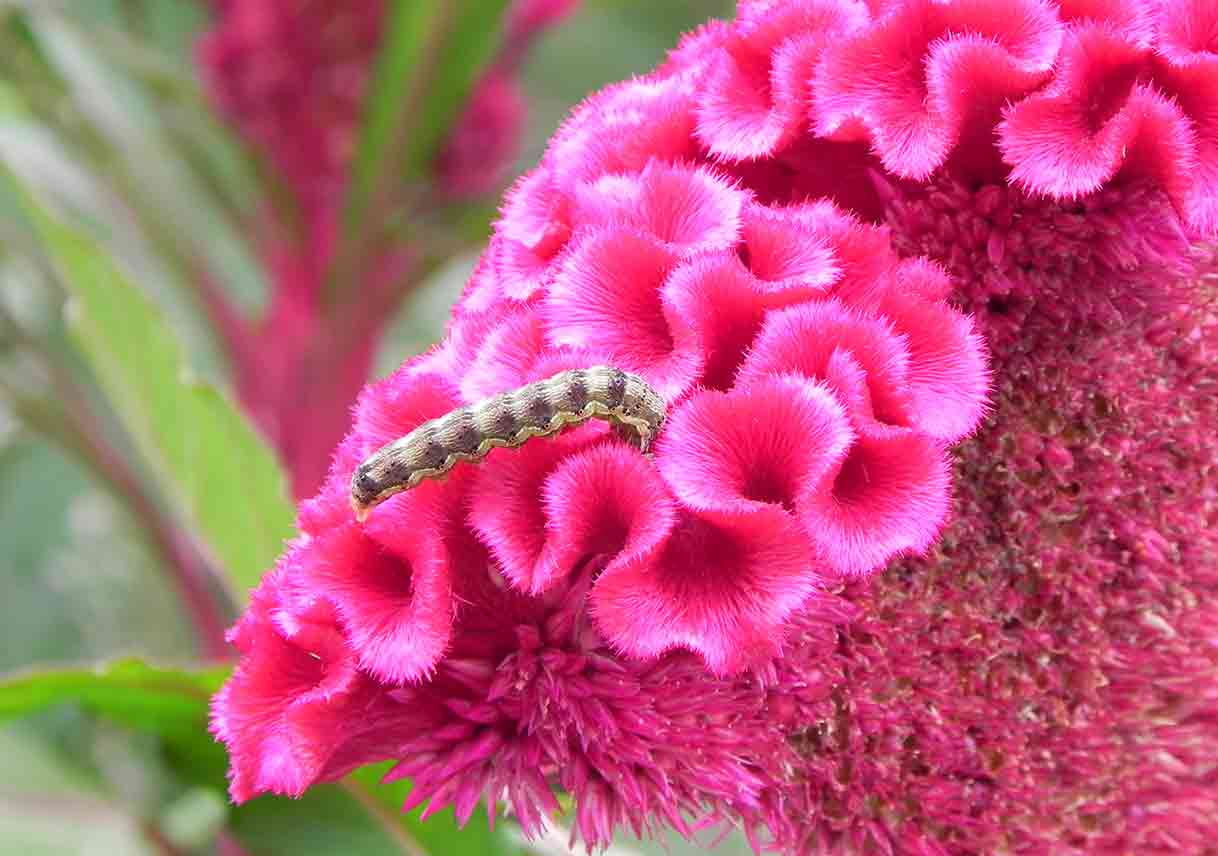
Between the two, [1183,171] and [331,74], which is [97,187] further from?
[1183,171]

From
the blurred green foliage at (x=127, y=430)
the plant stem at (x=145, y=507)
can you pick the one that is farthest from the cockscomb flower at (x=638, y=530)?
the plant stem at (x=145, y=507)

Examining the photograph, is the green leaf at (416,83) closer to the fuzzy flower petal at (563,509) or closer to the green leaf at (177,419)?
the green leaf at (177,419)

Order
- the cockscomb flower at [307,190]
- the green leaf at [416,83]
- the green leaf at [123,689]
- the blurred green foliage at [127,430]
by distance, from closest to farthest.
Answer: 1. the green leaf at [123,689]
2. the blurred green foliage at [127,430]
3. the green leaf at [416,83]
4. the cockscomb flower at [307,190]

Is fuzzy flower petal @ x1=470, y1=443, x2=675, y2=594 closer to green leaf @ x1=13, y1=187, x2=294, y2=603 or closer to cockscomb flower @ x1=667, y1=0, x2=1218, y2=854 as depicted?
cockscomb flower @ x1=667, y1=0, x2=1218, y2=854

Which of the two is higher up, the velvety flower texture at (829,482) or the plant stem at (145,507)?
the velvety flower texture at (829,482)

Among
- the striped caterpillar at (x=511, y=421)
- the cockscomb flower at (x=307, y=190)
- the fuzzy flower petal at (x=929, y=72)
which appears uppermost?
the fuzzy flower petal at (x=929, y=72)

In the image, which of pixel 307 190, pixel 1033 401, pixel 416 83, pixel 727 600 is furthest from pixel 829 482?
pixel 307 190

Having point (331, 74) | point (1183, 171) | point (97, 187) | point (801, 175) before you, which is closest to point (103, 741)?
point (97, 187)
